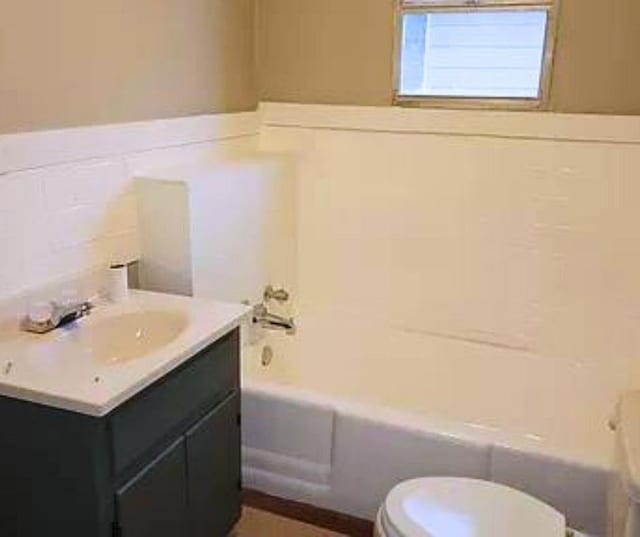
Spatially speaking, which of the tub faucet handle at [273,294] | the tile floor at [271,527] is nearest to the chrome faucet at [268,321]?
Result: the tub faucet handle at [273,294]

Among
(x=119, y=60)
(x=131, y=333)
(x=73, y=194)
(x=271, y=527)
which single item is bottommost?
(x=271, y=527)

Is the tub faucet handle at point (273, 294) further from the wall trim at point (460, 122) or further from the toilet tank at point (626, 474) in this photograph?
the toilet tank at point (626, 474)

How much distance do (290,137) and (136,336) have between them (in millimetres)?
1294

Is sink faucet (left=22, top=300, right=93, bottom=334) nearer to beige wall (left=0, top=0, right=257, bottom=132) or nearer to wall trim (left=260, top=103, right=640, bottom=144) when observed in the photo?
beige wall (left=0, top=0, right=257, bottom=132)

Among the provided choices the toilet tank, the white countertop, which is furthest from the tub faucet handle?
the toilet tank

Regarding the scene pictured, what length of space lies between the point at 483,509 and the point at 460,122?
154 centimetres

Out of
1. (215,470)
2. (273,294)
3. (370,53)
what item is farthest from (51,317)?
(370,53)

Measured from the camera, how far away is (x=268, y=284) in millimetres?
2787

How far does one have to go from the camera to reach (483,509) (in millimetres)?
1618

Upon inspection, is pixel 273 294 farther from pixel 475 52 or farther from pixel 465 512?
pixel 465 512

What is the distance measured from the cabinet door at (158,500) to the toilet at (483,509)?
0.51m

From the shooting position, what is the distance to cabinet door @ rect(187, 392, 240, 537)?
70.7 inches

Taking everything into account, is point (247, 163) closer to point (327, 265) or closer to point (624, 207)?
point (327, 265)

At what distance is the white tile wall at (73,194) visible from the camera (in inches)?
70.9
